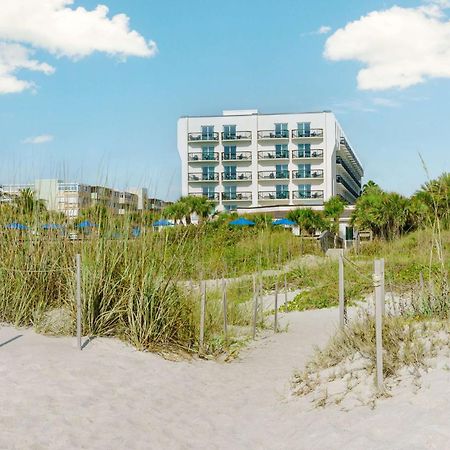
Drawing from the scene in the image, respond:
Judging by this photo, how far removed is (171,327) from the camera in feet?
27.7

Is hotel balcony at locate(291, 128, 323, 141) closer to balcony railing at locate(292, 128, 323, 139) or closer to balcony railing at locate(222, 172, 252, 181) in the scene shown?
balcony railing at locate(292, 128, 323, 139)

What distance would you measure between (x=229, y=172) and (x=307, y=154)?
9.20 metres

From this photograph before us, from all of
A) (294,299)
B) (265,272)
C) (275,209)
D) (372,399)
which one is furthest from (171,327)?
(275,209)

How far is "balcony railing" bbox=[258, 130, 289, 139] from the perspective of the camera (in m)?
75.1

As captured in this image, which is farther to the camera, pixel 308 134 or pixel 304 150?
pixel 304 150

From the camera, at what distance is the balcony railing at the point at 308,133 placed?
244 ft

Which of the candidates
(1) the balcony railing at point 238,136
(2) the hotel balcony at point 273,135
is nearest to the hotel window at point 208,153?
(1) the balcony railing at point 238,136

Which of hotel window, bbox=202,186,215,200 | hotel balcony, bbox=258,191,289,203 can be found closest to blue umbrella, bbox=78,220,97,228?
hotel balcony, bbox=258,191,289,203

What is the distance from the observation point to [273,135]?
7538 cm

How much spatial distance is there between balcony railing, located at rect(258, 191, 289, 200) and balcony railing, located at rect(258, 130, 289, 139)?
6295mm

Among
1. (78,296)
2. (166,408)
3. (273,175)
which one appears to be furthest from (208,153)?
(166,408)

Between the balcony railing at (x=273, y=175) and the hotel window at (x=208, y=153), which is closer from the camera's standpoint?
the balcony railing at (x=273, y=175)

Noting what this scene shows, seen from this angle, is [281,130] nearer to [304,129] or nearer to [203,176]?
[304,129]

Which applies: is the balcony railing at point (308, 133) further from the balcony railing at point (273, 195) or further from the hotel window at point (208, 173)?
the hotel window at point (208, 173)
